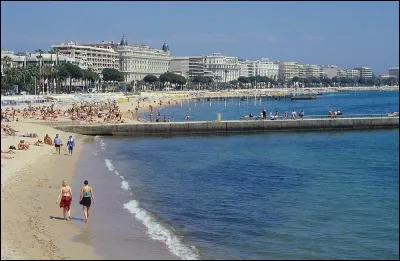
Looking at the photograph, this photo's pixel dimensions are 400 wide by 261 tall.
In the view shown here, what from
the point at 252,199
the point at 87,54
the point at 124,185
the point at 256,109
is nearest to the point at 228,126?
the point at 124,185

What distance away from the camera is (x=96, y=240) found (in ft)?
46.3

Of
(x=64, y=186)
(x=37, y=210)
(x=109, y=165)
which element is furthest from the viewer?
(x=109, y=165)

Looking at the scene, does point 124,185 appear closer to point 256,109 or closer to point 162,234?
point 162,234

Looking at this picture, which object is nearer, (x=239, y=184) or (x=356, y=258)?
(x=356, y=258)

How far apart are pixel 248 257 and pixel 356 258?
2.40 metres

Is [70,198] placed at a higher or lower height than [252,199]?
higher

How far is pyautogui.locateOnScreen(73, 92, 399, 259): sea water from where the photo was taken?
14.2m

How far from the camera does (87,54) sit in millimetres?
185125

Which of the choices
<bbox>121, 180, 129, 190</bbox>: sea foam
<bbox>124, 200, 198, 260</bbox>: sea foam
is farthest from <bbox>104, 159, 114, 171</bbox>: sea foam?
<bbox>124, 200, 198, 260</bbox>: sea foam

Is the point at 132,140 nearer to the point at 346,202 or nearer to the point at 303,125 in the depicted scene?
the point at 303,125

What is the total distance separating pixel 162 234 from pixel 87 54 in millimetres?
175436

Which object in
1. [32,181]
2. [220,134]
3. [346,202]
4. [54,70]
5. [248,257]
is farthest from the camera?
[54,70]

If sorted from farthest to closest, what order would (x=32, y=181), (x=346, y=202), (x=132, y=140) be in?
(x=132, y=140) < (x=32, y=181) < (x=346, y=202)

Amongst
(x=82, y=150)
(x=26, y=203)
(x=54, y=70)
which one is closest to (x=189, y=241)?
(x=26, y=203)
